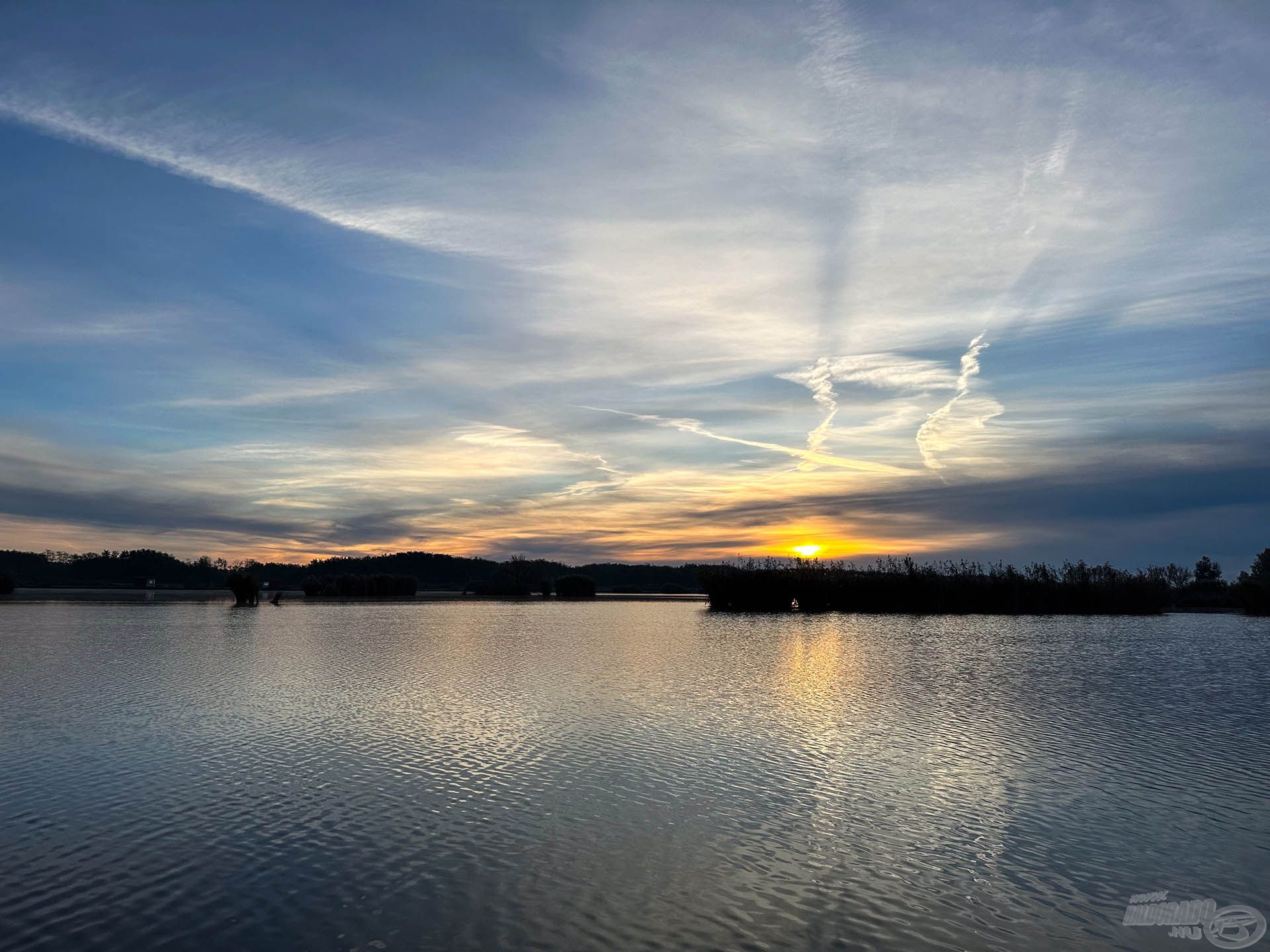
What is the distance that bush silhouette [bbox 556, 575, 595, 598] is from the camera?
9312cm

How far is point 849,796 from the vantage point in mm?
10984

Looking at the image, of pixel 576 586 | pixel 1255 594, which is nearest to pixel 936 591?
pixel 1255 594

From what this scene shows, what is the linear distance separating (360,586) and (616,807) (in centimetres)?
7962

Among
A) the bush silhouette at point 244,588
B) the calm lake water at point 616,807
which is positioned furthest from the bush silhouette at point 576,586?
the calm lake water at point 616,807

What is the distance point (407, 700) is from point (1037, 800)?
12.5 metres

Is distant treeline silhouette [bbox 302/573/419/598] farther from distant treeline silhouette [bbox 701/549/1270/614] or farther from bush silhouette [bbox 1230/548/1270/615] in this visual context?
bush silhouette [bbox 1230/548/1270/615]

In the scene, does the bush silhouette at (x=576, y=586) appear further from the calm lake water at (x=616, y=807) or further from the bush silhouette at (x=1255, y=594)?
the calm lake water at (x=616, y=807)

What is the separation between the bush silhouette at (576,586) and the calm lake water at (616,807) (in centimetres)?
6963

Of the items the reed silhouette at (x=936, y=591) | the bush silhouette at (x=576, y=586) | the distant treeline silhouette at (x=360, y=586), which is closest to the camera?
the reed silhouette at (x=936, y=591)

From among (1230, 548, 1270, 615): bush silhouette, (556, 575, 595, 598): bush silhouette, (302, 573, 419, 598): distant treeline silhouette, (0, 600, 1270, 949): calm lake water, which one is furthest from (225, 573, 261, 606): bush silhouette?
(1230, 548, 1270, 615): bush silhouette

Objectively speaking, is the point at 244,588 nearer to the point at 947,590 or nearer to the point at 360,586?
the point at 360,586

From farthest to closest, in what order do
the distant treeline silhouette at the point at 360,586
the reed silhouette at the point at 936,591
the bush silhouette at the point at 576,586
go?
1. the bush silhouette at the point at 576,586
2. the distant treeline silhouette at the point at 360,586
3. the reed silhouette at the point at 936,591

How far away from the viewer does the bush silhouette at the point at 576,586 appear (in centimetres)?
9312

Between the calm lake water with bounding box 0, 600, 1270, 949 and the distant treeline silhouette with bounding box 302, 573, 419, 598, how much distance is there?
2464 inches
